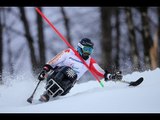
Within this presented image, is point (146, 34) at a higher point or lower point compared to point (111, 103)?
lower

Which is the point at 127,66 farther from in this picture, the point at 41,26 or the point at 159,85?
the point at 41,26

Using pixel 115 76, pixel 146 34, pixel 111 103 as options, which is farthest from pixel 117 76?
pixel 146 34

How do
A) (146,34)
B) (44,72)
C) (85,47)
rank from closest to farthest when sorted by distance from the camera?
1. (44,72)
2. (85,47)
3. (146,34)

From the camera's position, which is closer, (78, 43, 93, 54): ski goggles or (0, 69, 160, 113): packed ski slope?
(0, 69, 160, 113): packed ski slope

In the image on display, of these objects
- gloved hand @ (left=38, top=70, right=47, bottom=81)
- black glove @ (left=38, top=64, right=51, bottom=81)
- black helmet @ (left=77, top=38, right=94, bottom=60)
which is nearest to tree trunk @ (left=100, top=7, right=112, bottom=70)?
black helmet @ (left=77, top=38, right=94, bottom=60)

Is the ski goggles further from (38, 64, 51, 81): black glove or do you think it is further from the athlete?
(38, 64, 51, 81): black glove

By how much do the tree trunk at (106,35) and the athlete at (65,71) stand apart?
24.3 ft

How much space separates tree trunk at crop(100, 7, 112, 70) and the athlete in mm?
7421

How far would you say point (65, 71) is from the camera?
859 centimetres

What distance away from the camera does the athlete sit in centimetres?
857

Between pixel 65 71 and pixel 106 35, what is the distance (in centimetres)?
855

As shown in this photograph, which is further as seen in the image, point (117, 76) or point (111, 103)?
point (117, 76)

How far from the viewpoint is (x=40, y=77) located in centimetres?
866

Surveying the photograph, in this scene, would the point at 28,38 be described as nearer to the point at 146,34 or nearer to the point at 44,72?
the point at 146,34
